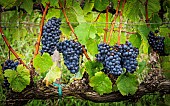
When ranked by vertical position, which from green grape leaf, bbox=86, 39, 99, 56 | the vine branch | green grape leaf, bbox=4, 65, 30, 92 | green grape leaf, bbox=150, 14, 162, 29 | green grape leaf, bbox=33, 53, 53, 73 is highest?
green grape leaf, bbox=150, 14, 162, 29

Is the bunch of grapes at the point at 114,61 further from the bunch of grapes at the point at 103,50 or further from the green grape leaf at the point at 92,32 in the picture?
the green grape leaf at the point at 92,32

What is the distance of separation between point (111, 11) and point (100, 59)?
780 mm

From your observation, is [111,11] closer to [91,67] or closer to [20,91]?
[91,67]

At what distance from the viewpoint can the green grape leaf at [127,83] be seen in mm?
2512

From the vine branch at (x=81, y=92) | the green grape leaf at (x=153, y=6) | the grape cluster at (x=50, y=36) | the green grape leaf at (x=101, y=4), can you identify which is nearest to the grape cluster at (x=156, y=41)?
the green grape leaf at (x=153, y=6)

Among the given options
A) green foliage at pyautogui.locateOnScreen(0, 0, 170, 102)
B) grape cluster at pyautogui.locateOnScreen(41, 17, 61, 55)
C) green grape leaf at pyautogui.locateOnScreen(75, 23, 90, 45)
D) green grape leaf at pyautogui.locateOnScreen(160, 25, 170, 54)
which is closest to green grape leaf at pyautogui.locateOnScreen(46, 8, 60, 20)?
green foliage at pyautogui.locateOnScreen(0, 0, 170, 102)

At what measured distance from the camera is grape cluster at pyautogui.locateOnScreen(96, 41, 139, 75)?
7.82 feet

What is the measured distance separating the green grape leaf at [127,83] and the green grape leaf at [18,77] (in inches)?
24.3

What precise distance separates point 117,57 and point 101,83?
26 cm

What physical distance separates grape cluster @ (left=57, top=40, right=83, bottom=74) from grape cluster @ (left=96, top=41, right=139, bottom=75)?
155 mm

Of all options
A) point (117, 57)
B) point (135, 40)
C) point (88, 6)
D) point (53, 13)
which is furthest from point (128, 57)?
A: point (53, 13)

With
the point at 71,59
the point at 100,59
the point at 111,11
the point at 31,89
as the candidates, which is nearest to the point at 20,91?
the point at 31,89

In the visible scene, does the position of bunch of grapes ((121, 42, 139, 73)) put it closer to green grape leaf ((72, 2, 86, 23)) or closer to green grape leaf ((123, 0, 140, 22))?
green grape leaf ((123, 0, 140, 22))

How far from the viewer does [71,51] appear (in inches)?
97.8
